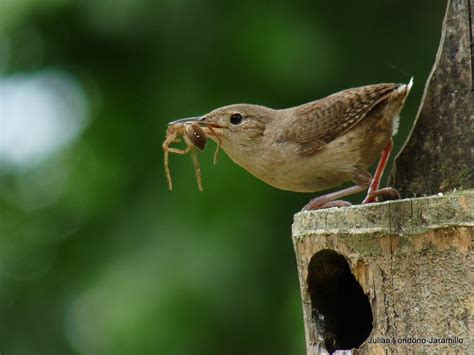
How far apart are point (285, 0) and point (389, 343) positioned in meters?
3.67

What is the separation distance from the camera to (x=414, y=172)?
4.10 meters

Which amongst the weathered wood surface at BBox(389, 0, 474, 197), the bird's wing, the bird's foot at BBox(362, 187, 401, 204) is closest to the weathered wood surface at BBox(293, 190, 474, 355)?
the bird's foot at BBox(362, 187, 401, 204)

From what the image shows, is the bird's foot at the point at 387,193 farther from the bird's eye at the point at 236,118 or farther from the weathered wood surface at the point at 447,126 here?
the bird's eye at the point at 236,118

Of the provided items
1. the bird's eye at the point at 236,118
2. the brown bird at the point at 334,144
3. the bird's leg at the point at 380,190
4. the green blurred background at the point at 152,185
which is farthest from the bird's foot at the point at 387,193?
the green blurred background at the point at 152,185

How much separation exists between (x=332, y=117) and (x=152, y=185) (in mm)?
2203

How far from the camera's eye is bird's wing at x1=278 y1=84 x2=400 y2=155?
4660 millimetres

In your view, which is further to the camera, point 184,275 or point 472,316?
point 184,275

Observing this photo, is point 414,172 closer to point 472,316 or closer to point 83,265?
point 472,316

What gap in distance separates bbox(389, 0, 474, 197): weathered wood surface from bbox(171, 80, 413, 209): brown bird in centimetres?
53

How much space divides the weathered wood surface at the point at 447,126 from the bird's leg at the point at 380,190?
0.36ft

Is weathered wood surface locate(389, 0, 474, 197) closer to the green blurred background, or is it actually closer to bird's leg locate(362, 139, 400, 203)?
bird's leg locate(362, 139, 400, 203)

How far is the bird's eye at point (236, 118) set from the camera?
516cm

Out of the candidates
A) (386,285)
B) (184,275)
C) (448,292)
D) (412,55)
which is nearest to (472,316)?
(448,292)

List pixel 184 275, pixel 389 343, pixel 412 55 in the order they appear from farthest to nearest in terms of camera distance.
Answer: pixel 412 55
pixel 184 275
pixel 389 343
